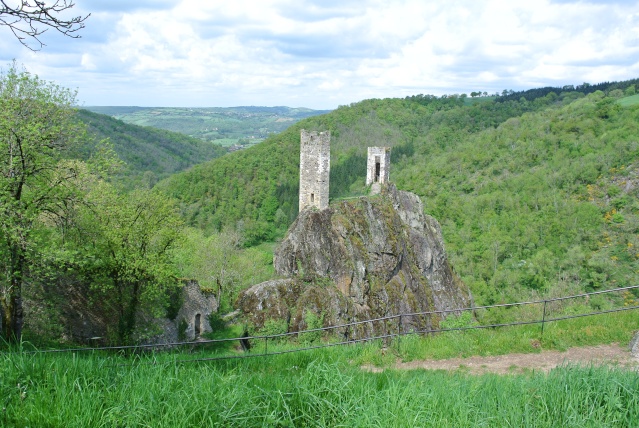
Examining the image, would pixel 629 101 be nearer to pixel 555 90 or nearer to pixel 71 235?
pixel 555 90

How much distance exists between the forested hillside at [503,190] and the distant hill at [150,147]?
85.1 ft

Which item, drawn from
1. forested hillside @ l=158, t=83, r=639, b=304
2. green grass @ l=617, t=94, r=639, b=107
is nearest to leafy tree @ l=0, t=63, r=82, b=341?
forested hillside @ l=158, t=83, r=639, b=304

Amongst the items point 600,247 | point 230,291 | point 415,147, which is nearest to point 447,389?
point 230,291

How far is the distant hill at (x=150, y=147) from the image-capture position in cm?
11012

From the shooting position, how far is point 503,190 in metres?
76.8

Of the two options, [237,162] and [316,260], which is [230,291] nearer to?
[316,260]

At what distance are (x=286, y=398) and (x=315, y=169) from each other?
25.1m

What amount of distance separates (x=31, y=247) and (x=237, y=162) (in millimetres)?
83013

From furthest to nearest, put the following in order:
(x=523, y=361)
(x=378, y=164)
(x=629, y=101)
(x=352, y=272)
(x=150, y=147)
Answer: (x=150, y=147) → (x=629, y=101) → (x=378, y=164) → (x=352, y=272) → (x=523, y=361)

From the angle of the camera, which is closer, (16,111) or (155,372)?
(155,372)

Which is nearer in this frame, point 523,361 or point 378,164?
point 523,361

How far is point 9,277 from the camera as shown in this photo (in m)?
10.5

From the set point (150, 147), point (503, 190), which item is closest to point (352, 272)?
point (503, 190)

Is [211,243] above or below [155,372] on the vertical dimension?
below
